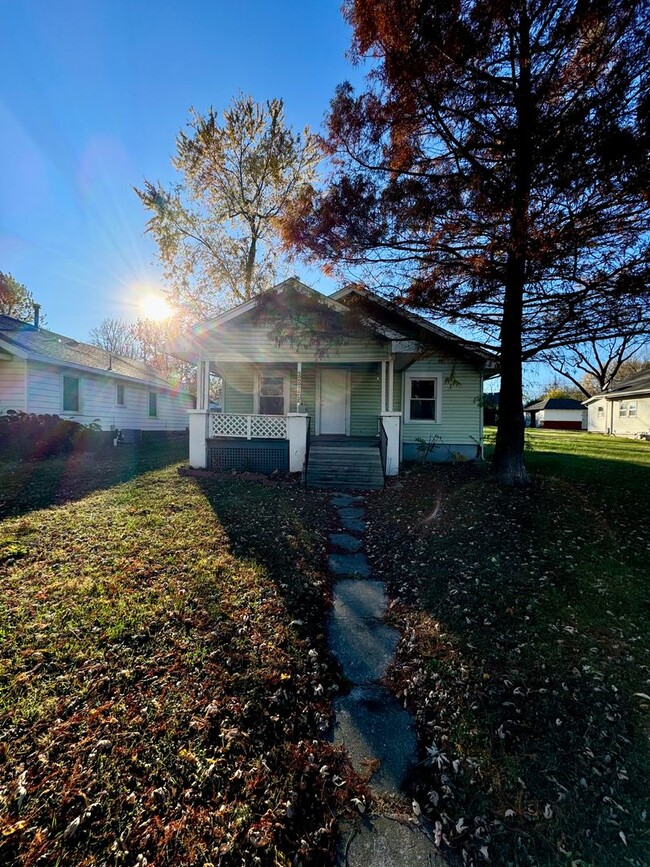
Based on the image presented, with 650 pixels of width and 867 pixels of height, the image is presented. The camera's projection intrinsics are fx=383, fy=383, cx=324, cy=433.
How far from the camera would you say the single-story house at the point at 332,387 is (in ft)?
29.8

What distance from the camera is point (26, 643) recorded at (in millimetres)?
2994

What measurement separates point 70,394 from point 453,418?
14.5 meters

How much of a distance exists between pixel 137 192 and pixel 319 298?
48.6 ft

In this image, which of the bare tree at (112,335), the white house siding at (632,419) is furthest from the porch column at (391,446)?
the bare tree at (112,335)

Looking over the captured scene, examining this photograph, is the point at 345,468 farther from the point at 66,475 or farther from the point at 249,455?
the point at 66,475

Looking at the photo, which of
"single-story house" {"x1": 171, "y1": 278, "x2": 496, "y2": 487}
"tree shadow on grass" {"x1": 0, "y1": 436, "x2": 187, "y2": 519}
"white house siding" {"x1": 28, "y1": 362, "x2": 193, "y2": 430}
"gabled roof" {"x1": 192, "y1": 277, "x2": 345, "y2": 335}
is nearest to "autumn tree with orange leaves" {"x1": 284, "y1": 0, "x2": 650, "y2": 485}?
"single-story house" {"x1": 171, "y1": 278, "x2": 496, "y2": 487}

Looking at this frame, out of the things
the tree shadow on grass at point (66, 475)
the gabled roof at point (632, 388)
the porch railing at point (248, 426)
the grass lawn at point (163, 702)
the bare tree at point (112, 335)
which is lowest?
the grass lawn at point (163, 702)

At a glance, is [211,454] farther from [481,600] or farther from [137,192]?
[137,192]

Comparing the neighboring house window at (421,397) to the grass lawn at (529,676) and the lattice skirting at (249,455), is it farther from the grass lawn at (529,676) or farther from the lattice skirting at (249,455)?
the grass lawn at (529,676)

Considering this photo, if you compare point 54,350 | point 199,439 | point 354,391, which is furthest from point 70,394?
point 354,391

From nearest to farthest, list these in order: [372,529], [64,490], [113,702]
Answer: [113,702]
[372,529]
[64,490]

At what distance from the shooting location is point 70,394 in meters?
15.1

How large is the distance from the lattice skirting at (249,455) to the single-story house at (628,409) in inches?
923

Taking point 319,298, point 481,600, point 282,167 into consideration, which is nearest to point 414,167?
point 319,298
